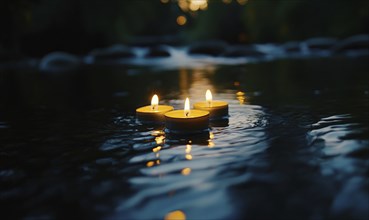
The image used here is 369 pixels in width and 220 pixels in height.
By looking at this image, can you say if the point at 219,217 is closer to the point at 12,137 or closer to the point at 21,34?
the point at 12,137

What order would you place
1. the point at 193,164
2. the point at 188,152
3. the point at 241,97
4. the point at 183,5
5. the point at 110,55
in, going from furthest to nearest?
the point at 183,5 < the point at 110,55 < the point at 241,97 < the point at 188,152 < the point at 193,164

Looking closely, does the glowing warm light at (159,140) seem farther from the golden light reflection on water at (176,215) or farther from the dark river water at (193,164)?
the golden light reflection on water at (176,215)

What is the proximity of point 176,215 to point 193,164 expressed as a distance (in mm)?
777

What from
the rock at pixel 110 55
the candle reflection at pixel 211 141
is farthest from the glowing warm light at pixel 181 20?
the candle reflection at pixel 211 141

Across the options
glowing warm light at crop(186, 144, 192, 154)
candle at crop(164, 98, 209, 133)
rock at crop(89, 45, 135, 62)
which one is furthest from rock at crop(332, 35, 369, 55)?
glowing warm light at crop(186, 144, 192, 154)

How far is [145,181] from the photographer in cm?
248

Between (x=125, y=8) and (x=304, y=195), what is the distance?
21.2 metres

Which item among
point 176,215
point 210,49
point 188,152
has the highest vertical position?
point 210,49

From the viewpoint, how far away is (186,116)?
3551 millimetres

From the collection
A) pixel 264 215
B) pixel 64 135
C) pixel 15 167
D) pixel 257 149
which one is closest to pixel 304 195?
pixel 264 215

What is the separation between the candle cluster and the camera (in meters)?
3.48

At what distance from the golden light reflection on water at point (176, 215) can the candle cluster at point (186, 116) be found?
1.47 meters

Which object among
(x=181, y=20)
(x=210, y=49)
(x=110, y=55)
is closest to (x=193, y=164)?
(x=110, y=55)

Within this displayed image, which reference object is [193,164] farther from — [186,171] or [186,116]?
[186,116]
